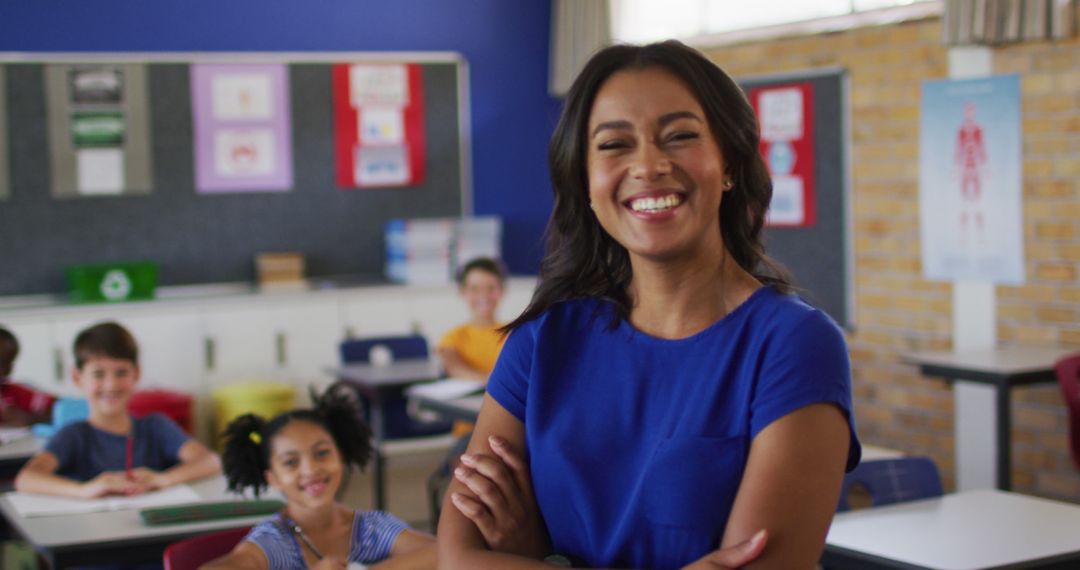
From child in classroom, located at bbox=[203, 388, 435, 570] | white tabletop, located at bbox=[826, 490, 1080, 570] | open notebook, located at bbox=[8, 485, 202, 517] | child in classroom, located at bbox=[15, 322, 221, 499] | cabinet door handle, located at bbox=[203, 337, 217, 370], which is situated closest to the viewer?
white tabletop, located at bbox=[826, 490, 1080, 570]

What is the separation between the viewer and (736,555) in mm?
1311

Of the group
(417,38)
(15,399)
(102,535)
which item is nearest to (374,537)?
(102,535)

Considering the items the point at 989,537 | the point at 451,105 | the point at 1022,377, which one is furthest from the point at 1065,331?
the point at 451,105

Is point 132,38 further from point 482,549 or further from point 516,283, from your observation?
point 482,549

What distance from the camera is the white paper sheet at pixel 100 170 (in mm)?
6676

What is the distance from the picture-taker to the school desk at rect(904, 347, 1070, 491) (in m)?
4.65

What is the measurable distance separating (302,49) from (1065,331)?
3994 mm

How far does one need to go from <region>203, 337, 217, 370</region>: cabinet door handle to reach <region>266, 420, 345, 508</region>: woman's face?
3591mm

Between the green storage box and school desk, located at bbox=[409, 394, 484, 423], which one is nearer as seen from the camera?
school desk, located at bbox=[409, 394, 484, 423]

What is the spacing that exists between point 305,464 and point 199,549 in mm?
348

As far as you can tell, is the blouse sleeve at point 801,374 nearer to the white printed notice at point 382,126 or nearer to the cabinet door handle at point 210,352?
the cabinet door handle at point 210,352

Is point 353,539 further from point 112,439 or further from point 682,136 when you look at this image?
point 682,136

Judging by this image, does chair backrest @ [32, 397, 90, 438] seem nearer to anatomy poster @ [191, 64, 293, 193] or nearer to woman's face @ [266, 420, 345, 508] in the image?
woman's face @ [266, 420, 345, 508]

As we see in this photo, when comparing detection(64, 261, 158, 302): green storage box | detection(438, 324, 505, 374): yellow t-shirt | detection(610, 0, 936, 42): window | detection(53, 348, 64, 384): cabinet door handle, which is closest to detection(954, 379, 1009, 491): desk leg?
detection(610, 0, 936, 42): window
